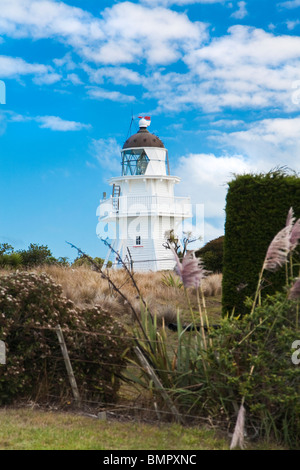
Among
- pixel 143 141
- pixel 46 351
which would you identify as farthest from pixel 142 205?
pixel 46 351

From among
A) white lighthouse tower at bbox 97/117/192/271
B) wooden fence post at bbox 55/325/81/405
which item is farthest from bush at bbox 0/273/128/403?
white lighthouse tower at bbox 97/117/192/271

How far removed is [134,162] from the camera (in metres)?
35.5

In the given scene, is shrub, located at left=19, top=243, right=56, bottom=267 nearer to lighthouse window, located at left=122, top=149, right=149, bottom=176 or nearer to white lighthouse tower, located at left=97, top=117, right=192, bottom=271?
white lighthouse tower, located at left=97, top=117, right=192, bottom=271

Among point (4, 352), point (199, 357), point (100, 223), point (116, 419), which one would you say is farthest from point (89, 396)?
point (100, 223)

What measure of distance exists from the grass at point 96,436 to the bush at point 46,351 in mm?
722

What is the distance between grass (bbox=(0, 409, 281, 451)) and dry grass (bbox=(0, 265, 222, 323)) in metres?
5.05

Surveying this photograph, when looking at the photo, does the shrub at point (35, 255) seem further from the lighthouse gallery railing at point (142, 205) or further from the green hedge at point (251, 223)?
the green hedge at point (251, 223)

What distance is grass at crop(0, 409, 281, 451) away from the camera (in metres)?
5.64

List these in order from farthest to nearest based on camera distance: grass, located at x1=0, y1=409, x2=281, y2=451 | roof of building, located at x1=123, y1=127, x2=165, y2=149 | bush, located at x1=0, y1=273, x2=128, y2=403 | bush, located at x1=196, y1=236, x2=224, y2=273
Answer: roof of building, located at x1=123, y1=127, x2=165, y2=149, bush, located at x1=196, y1=236, x2=224, y2=273, bush, located at x1=0, y1=273, x2=128, y2=403, grass, located at x1=0, y1=409, x2=281, y2=451

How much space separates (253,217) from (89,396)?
4.76 meters

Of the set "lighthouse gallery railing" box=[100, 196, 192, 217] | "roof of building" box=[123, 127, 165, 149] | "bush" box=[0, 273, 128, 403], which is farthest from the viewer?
"roof of building" box=[123, 127, 165, 149]

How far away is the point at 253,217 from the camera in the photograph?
33.7 feet

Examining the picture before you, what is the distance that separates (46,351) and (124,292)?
23.0ft

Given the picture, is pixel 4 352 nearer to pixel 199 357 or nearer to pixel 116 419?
pixel 116 419
